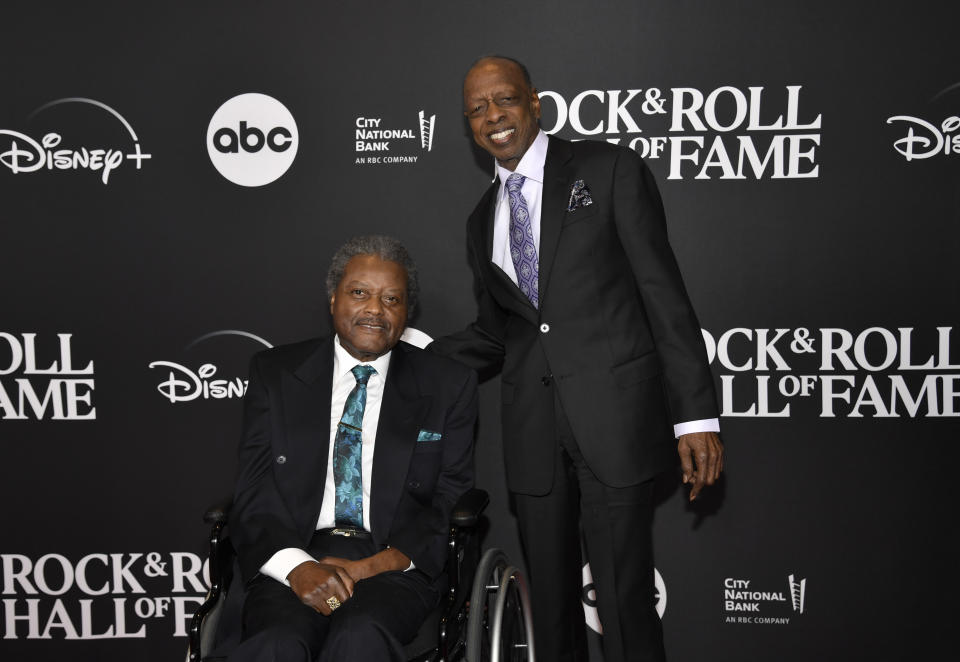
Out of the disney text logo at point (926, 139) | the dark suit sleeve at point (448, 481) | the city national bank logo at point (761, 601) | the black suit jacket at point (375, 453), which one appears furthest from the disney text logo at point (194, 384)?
the disney text logo at point (926, 139)

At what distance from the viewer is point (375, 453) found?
2.35m

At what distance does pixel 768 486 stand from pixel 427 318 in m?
1.47

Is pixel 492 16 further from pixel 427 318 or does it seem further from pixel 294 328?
pixel 294 328

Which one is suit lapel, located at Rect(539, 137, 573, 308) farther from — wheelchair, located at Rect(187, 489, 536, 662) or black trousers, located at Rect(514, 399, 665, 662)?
wheelchair, located at Rect(187, 489, 536, 662)

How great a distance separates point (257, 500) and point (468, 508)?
596 millimetres

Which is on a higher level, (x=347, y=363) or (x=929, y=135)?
(x=929, y=135)

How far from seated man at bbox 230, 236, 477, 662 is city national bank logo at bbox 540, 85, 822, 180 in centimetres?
111

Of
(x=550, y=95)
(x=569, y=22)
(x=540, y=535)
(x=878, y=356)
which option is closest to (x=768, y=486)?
(x=878, y=356)

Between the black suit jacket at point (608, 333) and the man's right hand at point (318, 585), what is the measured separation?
2.06 feet

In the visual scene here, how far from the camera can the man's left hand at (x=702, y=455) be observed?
228 centimetres

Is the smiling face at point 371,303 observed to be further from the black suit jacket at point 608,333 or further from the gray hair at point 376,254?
the black suit jacket at point 608,333

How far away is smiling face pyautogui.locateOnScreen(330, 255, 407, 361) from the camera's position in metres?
2.36

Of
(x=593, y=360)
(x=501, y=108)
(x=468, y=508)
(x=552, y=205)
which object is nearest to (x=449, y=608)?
(x=468, y=508)

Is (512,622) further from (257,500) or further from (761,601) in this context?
(761,601)
